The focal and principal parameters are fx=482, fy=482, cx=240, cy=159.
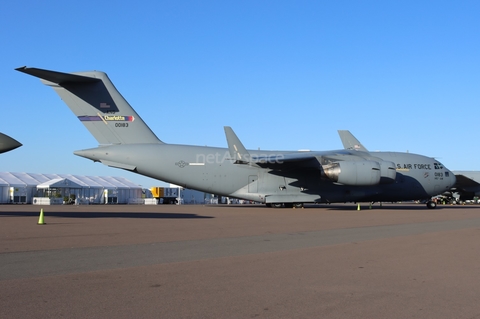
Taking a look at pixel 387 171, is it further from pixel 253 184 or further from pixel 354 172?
pixel 253 184

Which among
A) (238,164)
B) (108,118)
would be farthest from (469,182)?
(108,118)

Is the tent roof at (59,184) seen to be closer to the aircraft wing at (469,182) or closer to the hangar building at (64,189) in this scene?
the hangar building at (64,189)

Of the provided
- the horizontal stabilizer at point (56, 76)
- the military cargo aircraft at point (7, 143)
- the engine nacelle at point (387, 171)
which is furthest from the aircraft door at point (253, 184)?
the military cargo aircraft at point (7, 143)

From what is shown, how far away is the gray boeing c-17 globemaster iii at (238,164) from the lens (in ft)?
96.5

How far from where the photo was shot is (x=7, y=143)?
1942 cm

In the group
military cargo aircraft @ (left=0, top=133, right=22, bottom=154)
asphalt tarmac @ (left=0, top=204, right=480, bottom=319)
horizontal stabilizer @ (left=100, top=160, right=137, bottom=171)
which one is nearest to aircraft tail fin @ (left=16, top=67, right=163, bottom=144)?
horizontal stabilizer @ (left=100, top=160, right=137, bottom=171)

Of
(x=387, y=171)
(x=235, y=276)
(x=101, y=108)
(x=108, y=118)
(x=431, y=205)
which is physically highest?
(x=101, y=108)

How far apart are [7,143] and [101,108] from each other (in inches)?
405

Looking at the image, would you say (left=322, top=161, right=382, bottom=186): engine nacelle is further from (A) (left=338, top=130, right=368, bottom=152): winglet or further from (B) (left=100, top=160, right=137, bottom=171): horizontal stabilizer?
(B) (left=100, top=160, right=137, bottom=171): horizontal stabilizer

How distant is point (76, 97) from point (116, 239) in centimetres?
1831

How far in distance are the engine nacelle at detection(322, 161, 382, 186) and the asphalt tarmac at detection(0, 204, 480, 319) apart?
1764 cm

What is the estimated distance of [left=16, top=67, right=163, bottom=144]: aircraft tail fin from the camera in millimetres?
28122

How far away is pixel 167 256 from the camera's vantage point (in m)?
9.58

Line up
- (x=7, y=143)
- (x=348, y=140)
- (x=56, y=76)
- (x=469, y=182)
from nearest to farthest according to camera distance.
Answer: (x=7, y=143)
(x=56, y=76)
(x=348, y=140)
(x=469, y=182)
